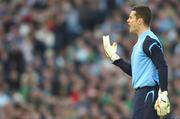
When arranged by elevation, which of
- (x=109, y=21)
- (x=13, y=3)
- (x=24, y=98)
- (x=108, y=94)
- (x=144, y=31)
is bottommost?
(x=144, y=31)

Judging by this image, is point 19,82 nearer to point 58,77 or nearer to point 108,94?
point 58,77

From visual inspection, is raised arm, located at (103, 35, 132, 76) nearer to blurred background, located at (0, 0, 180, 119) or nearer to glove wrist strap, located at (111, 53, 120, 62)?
glove wrist strap, located at (111, 53, 120, 62)

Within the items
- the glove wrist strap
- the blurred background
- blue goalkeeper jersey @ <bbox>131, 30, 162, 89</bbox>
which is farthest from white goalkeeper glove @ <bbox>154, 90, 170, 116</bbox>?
the blurred background

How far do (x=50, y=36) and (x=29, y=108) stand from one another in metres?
3.77

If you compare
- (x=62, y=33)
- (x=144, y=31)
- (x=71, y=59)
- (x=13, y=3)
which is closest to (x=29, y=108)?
(x=71, y=59)

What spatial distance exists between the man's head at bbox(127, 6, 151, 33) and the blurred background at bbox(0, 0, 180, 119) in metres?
7.39

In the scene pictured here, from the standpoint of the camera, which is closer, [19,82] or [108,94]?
[108,94]

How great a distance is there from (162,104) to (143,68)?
621 millimetres

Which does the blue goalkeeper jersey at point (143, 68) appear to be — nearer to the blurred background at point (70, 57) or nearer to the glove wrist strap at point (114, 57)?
the glove wrist strap at point (114, 57)

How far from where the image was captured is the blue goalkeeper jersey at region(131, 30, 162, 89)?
8.19 metres

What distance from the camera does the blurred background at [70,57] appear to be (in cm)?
1706

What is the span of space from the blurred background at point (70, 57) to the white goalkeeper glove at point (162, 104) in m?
7.77

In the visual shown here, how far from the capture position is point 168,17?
64.0 ft

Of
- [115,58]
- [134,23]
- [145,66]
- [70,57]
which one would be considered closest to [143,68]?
[145,66]
